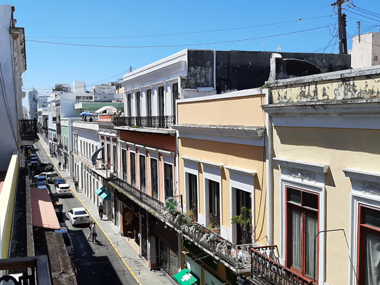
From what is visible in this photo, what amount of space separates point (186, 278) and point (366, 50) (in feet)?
39.5

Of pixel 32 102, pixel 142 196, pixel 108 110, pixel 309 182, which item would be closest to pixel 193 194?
pixel 142 196

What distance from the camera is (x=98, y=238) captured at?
27.7 meters

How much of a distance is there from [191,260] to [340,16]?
40.1ft

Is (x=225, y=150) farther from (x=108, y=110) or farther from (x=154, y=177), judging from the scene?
(x=108, y=110)

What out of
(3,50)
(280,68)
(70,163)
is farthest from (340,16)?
(70,163)

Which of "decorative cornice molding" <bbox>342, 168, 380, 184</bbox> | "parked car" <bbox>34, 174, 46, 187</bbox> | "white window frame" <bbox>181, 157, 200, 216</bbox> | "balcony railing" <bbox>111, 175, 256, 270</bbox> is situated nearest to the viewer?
"decorative cornice molding" <bbox>342, 168, 380, 184</bbox>

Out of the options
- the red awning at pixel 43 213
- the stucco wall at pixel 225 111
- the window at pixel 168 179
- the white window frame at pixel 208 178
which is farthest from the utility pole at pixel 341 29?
the red awning at pixel 43 213

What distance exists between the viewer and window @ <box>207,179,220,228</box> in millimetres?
13531

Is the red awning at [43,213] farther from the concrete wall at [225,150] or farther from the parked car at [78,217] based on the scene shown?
the parked car at [78,217]

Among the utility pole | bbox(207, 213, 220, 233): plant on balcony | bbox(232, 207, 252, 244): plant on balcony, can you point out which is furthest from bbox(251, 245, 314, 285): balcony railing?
the utility pole

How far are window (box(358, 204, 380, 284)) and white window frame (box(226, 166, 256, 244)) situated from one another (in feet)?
12.1

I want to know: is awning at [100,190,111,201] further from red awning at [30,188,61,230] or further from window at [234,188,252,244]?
window at [234,188,252,244]

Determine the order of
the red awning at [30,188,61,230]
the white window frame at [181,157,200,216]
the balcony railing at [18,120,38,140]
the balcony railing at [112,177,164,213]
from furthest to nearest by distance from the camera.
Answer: the balcony railing at [18,120,38,140], the balcony railing at [112,177,164,213], the white window frame at [181,157,200,216], the red awning at [30,188,61,230]

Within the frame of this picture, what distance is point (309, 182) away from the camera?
8820 millimetres
